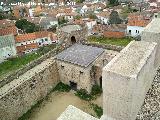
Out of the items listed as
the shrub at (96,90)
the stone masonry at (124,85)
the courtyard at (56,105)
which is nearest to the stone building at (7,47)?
the courtyard at (56,105)

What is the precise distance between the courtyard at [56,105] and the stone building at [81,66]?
A: 93 centimetres

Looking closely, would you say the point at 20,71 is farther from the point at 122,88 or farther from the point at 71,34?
the point at 122,88

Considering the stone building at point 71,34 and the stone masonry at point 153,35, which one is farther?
the stone building at point 71,34

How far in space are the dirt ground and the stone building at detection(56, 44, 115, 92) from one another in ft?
3.15

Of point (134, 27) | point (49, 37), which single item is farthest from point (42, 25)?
point (134, 27)

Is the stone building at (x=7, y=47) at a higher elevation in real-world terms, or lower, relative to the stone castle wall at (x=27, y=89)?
lower

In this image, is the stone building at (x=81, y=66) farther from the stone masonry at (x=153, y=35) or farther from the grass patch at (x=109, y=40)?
the grass patch at (x=109, y=40)

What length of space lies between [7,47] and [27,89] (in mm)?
21130

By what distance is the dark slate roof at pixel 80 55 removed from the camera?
1448 cm

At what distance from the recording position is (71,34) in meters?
17.0

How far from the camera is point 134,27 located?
1501 inches

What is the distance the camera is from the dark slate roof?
14484mm

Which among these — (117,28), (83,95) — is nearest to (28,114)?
(83,95)

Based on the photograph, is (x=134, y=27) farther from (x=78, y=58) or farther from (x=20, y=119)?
(x=20, y=119)
